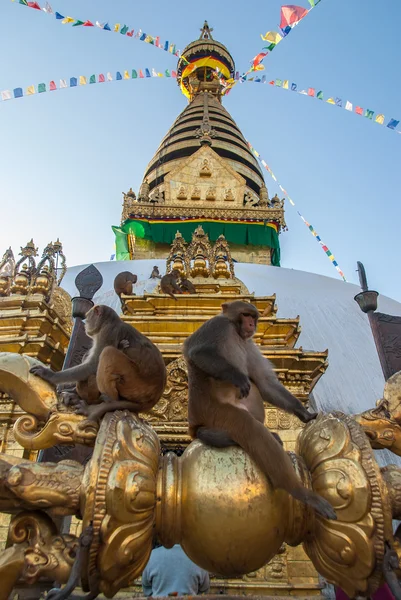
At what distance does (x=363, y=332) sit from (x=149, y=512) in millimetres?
8369

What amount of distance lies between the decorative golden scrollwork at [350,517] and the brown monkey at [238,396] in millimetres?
76

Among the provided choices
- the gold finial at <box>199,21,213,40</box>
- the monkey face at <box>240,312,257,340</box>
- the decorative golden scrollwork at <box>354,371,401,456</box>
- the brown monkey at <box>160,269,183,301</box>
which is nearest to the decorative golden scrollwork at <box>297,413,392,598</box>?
the decorative golden scrollwork at <box>354,371,401,456</box>

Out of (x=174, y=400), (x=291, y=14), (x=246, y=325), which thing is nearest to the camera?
Answer: (x=246, y=325)

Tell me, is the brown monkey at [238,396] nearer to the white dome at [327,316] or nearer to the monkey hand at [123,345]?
the monkey hand at [123,345]

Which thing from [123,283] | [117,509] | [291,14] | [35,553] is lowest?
[35,553]

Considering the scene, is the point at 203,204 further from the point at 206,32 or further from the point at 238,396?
the point at 206,32

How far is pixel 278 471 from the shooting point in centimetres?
156

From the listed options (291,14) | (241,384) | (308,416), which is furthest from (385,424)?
(291,14)

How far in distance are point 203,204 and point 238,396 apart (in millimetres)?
13515

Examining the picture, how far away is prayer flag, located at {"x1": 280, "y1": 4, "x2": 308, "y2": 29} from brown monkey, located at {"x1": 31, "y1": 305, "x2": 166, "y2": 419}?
11.8 meters

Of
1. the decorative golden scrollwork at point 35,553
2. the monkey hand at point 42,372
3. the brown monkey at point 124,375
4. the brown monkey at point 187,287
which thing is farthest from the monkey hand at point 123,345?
the brown monkey at point 187,287

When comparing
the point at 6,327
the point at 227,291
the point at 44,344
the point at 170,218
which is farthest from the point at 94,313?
the point at 170,218

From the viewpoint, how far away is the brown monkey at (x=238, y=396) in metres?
1.58

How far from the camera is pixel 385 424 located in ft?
5.96
